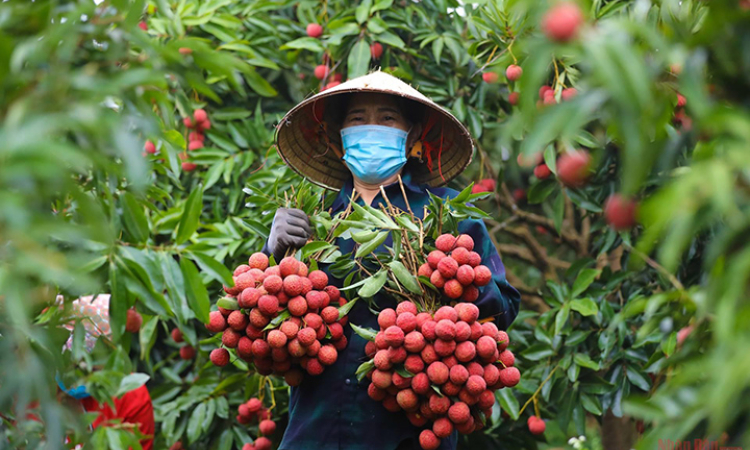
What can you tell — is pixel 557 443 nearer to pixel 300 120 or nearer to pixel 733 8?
pixel 300 120

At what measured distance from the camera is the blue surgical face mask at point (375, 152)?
214cm

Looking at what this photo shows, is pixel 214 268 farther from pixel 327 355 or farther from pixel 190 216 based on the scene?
pixel 327 355

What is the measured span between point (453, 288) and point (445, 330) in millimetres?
131

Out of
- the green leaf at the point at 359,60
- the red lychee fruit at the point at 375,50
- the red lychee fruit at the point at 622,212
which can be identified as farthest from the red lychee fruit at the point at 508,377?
the red lychee fruit at the point at 375,50

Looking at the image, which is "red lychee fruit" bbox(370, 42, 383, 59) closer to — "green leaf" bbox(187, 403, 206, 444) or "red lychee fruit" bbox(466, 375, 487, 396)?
"green leaf" bbox(187, 403, 206, 444)

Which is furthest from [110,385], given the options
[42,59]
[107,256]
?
[42,59]

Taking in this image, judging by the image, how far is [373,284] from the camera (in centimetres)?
187

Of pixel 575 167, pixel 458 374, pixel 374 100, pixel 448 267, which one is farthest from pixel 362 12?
pixel 575 167

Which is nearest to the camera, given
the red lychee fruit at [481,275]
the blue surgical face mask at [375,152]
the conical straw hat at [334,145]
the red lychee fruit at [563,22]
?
the red lychee fruit at [563,22]

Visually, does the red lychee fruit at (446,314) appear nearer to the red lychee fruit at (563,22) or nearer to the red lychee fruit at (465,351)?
the red lychee fruit at (465,351)

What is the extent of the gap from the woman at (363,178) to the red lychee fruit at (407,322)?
0.66ft

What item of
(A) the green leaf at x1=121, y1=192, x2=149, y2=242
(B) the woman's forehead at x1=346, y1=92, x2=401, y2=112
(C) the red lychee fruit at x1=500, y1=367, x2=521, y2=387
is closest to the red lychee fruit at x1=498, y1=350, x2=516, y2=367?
(C) the red lychee fruit at x1=500, y1=367, x2=521, y2=387

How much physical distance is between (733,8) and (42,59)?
2.98ft

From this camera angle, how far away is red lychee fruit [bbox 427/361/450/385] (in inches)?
68.2
